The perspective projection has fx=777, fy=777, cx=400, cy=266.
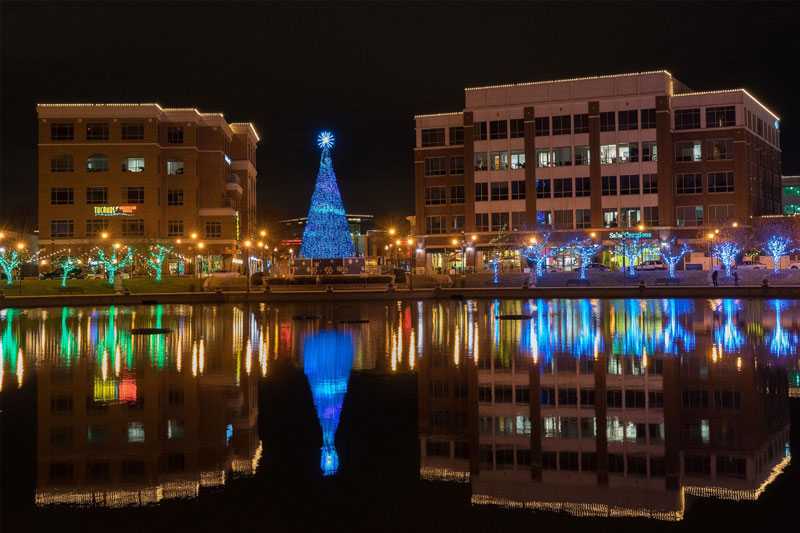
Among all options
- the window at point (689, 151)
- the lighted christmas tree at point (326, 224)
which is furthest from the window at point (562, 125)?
the lighted christmas tree at point (326, 224)

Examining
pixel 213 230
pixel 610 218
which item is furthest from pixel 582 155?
pixel 213 230

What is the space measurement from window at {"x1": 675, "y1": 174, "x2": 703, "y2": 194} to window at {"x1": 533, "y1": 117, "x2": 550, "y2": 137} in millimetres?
14376

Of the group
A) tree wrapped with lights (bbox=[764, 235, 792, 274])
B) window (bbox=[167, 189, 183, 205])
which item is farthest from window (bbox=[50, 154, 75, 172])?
tree wrapped with lights (bbox=[764, 235, 792, 274])

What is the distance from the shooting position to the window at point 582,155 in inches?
3233

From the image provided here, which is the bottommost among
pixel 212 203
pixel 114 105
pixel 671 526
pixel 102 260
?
pixel 671 526

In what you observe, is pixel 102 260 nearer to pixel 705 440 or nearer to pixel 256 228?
pixel 256 228

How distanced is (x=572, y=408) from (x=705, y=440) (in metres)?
2.68

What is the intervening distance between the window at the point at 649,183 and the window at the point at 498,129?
15396 millimetres

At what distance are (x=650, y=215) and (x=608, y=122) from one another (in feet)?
35.0

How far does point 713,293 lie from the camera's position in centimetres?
5147

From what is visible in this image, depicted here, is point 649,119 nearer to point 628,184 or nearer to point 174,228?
point 628,184

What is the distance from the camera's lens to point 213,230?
91625 mm

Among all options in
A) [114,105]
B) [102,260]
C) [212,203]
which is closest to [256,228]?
[212,203]

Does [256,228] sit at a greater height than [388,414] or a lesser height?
greater
